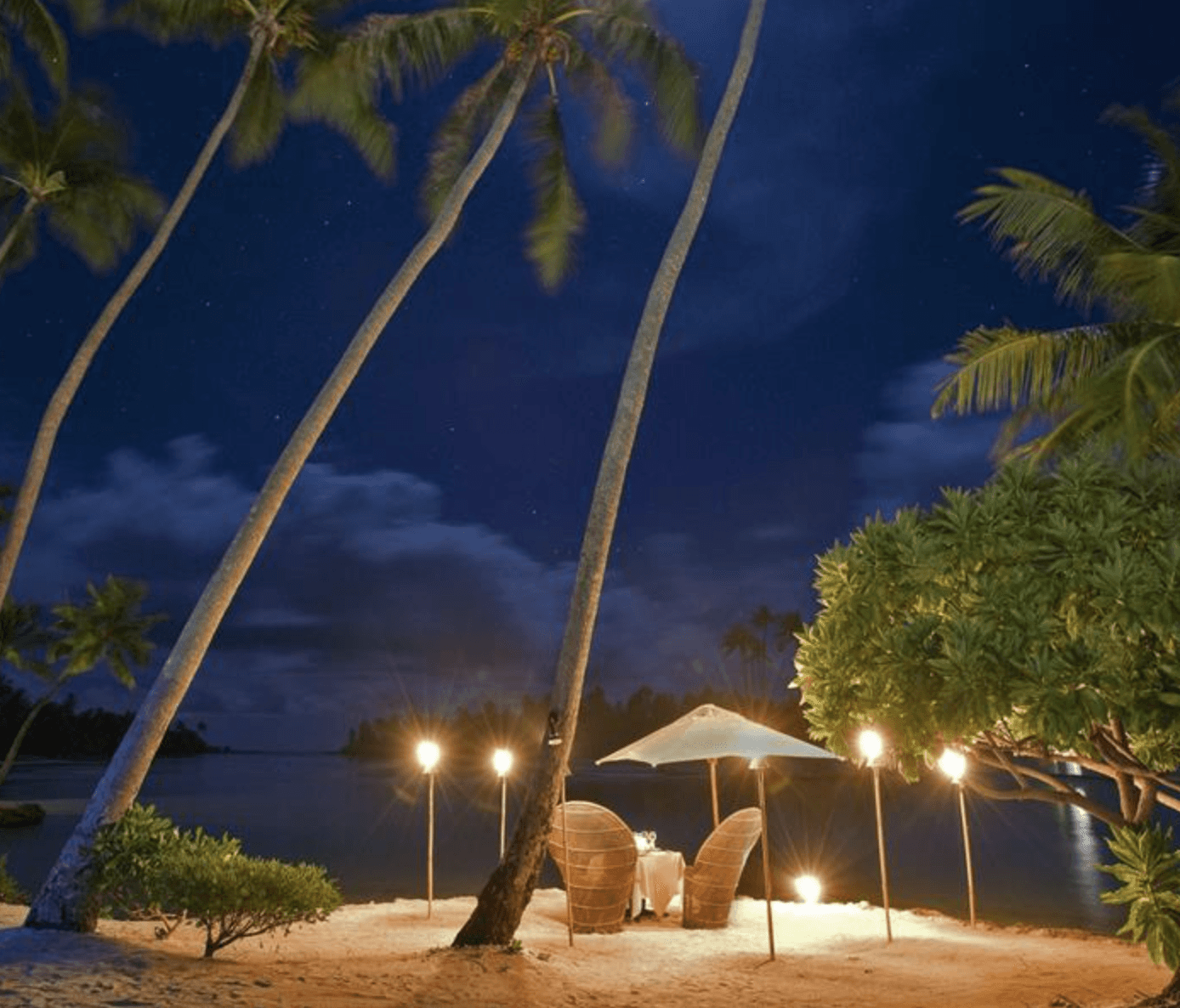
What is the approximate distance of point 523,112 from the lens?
43.4 ft

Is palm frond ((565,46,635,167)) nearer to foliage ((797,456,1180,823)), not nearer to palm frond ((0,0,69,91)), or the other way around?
palm frond ((0,0,69,91))

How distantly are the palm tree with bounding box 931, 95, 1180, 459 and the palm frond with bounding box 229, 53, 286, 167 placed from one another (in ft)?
29.7

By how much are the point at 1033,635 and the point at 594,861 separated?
6.12 metres

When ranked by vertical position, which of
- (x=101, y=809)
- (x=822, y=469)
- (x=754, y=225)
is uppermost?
(x=754, y=225)

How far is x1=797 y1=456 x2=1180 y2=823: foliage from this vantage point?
188 inches

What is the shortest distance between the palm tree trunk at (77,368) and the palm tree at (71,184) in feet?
12.2

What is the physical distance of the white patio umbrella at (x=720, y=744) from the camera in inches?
372

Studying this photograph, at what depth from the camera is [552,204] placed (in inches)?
517

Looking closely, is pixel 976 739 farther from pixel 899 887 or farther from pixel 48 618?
pixel 48 618

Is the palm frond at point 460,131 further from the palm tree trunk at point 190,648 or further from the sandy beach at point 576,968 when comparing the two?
the sandy beach at point 576,968

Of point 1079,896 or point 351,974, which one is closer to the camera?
point 351,974

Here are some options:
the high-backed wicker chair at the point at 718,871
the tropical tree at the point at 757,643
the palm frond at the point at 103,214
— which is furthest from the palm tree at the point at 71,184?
the tropical tree at the point at 757,643

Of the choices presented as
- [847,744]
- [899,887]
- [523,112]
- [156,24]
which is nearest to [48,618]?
[156,24]

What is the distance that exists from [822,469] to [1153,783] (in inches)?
1388
